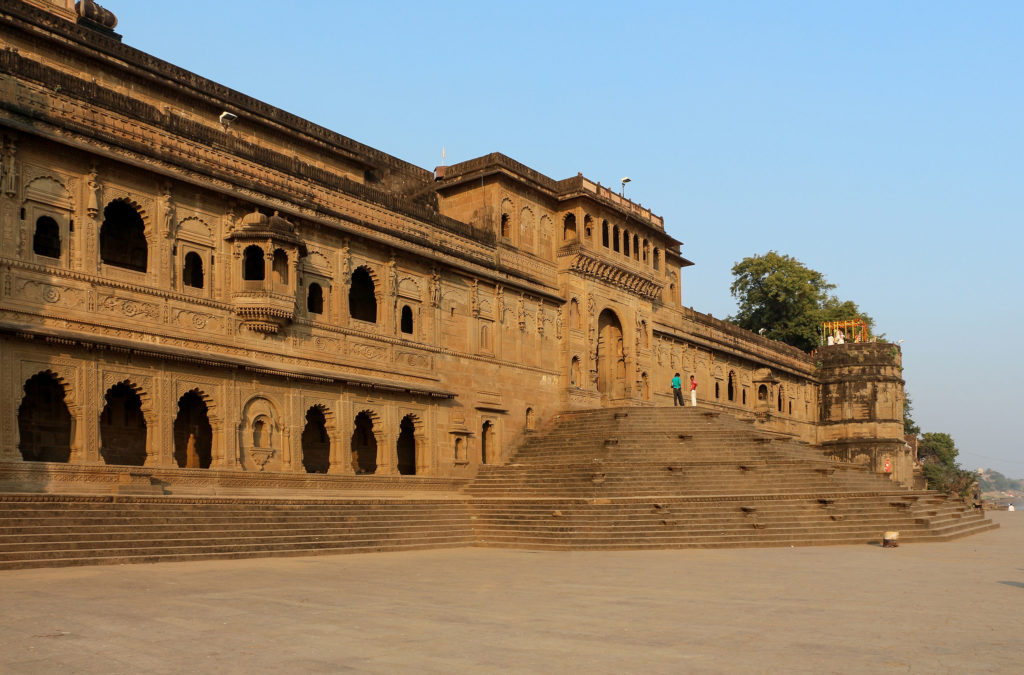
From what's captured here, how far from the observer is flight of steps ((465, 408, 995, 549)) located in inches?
876

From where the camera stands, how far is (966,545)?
21.9 m

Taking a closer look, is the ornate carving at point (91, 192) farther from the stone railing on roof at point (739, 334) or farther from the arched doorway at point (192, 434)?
the stone railing on roof at point (739, 334)

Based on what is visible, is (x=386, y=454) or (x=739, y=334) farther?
(x=739, y=334)

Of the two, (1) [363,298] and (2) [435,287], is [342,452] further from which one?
(2) [435,287]

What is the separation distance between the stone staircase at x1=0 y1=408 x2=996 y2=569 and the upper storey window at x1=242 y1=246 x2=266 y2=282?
6.08m

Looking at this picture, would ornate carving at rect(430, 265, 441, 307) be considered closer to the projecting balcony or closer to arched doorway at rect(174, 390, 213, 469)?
the projecting balcony

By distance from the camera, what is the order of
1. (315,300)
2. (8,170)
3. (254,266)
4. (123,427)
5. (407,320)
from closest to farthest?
(8,170) → (123,427) → (254,266) → (315,300) → (407,320)

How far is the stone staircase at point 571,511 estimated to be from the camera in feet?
53.1

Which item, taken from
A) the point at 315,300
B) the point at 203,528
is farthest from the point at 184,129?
the point at 203,528

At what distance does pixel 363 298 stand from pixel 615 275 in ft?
38.9

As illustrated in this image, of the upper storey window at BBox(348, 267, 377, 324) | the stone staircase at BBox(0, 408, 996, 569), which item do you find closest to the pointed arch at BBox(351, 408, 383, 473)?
the stone staircase at BBox(0, 408, 996, 569)

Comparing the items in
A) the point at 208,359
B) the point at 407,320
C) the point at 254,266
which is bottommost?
the point at 208,359

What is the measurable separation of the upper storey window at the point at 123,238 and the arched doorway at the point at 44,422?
3399 millimetres

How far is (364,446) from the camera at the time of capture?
27.8 metres
